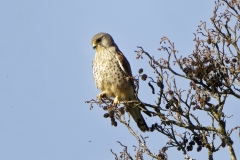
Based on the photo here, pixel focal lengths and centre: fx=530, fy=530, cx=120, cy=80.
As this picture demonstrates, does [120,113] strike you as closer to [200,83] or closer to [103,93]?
[200,83]

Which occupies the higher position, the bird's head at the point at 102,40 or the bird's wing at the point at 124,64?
the bird's head at the point at 102,40

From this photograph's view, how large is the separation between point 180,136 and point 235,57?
81 cm

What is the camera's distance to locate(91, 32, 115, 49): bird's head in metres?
7.00

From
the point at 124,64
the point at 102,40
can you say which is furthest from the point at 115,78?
the point at 102,40

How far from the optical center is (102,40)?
7.11m

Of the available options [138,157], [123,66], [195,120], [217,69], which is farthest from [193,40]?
[123,66]

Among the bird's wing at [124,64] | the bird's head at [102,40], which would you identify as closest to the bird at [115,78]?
the bird's wing at [124,64]

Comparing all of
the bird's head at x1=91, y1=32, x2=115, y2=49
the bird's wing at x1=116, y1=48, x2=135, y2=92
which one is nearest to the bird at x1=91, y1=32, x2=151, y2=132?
the bird's wing at x1=116, y1=48, x2=135, y2=92

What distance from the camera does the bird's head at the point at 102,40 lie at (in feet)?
23.0

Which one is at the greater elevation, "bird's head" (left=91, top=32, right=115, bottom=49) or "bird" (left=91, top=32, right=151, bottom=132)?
"bird's head" (left=91, top=32, right=115, bottom=49)

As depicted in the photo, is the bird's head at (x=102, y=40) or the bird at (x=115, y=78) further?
the bird's head at (x=102, y=40)

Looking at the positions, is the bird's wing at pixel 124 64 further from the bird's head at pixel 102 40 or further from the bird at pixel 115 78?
the bird's head at pixel 102 40

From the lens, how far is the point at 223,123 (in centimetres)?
444

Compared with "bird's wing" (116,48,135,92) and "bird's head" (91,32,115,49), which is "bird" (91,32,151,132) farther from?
"bird's head" (91,32,115,49)
